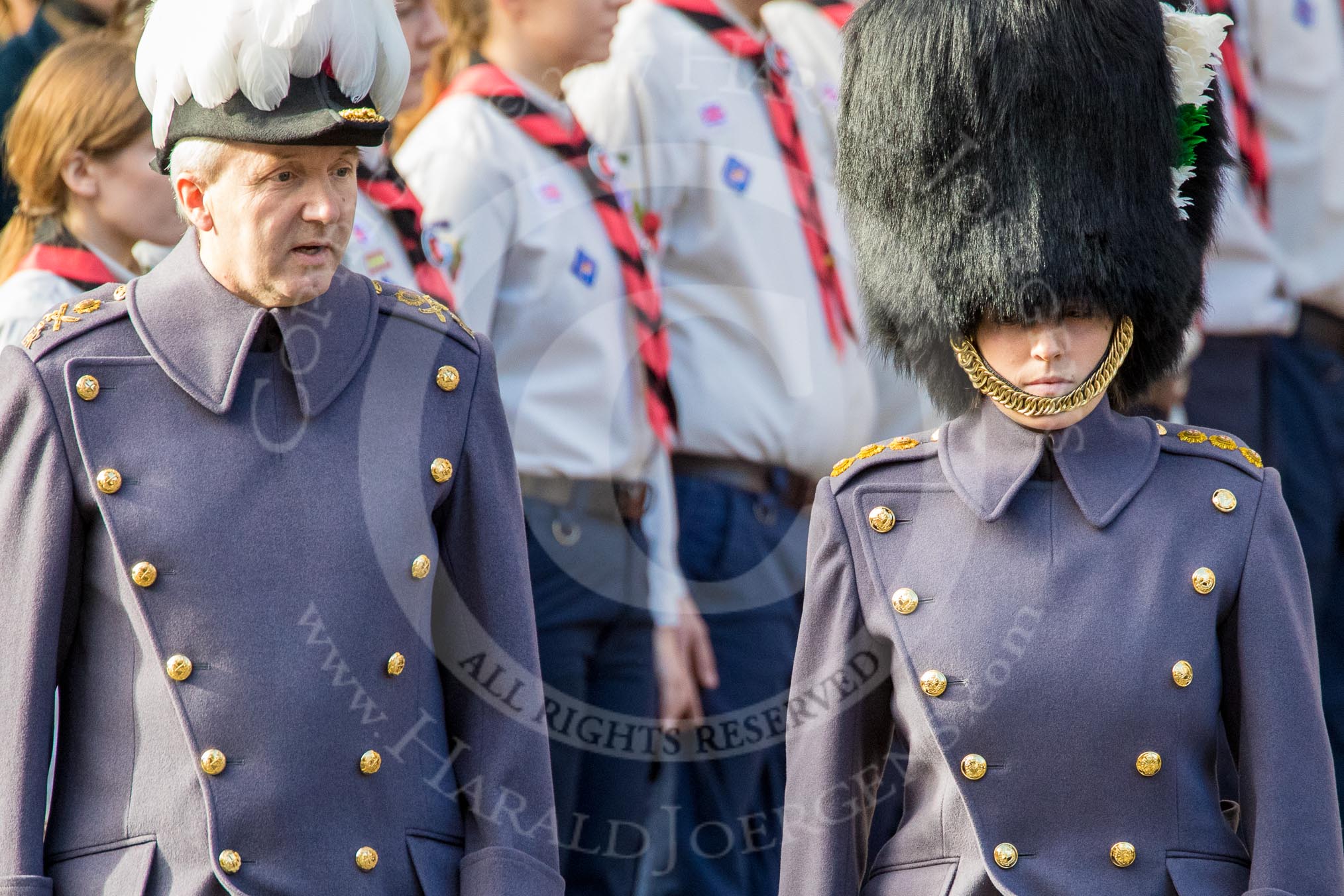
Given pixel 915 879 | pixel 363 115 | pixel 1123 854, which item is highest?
pixel 363 115

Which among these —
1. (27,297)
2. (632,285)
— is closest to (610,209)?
(632,285)

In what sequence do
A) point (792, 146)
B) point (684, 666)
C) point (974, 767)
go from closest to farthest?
point (974, 767), point (684, 666), point (792, 146)

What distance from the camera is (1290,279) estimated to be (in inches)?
228

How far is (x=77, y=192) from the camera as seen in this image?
4164 millimetres

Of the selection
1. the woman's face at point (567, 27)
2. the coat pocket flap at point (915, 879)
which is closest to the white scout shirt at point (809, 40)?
the woman's face at point (567, 27)

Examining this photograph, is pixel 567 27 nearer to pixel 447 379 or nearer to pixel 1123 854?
pixel 447 379

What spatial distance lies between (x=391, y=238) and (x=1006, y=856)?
222 cm

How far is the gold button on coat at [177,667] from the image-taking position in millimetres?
2619

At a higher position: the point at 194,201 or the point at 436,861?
the point at 194,201

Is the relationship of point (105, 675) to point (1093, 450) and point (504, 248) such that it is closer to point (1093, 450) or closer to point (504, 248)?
point (1093, 450)

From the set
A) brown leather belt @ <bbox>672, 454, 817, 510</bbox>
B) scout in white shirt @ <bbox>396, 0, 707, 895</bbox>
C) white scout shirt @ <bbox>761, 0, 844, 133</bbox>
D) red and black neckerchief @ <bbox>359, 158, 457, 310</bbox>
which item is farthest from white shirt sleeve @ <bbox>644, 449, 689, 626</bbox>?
white scout shirt @ <bbox>761, 0, 844, 133</bbox>

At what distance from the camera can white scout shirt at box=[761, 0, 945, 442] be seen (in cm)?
527

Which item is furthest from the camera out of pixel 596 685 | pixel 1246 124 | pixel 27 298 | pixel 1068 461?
pixel 1246 124

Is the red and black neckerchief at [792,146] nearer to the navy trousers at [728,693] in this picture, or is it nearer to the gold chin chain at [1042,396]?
the navy trousers at [728,693]
